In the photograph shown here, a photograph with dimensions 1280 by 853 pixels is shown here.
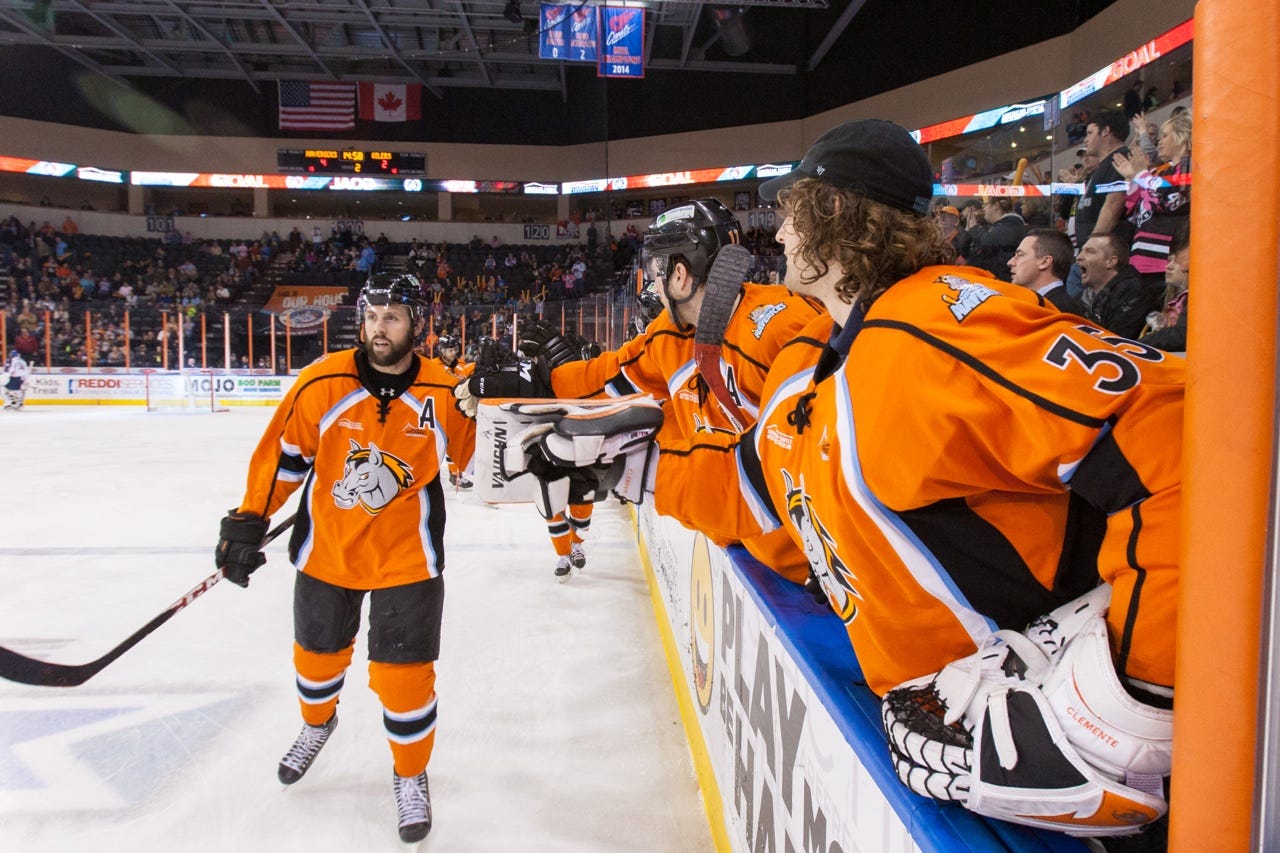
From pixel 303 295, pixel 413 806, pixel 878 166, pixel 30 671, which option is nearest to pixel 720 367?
pixel 878 166

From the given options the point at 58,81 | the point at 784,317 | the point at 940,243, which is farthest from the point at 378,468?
the point at 58,81

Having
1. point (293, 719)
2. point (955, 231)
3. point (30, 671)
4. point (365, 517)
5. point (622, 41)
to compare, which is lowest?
point (293, 719)

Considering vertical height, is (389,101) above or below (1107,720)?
above

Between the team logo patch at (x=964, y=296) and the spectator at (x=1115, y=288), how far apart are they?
2268 millimetres

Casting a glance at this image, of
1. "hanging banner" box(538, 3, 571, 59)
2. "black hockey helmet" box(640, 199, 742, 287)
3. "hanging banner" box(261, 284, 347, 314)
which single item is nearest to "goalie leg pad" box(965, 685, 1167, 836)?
"black hockey helmet" box(640, 199, 742, 287)

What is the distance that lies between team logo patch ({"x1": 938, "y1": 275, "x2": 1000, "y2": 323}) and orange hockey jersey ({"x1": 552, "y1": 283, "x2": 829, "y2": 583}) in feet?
2.35

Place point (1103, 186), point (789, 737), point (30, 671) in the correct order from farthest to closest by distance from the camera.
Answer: point (1103, 186) < point (30, 671) < point (789, 737)

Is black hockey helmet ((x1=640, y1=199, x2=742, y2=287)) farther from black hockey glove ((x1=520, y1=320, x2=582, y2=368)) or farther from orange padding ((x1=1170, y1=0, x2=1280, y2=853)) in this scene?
orange padding ((x1=1170, y1=0, x2=1280, y2=853))

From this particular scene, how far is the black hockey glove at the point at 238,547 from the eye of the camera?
2461 millimetres

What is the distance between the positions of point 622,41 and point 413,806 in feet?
35.9

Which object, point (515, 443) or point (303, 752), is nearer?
point (515, 443)

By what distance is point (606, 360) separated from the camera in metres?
3.16

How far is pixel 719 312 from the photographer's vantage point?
2225 mm

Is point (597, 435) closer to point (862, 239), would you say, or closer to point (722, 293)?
point (862, 239)
